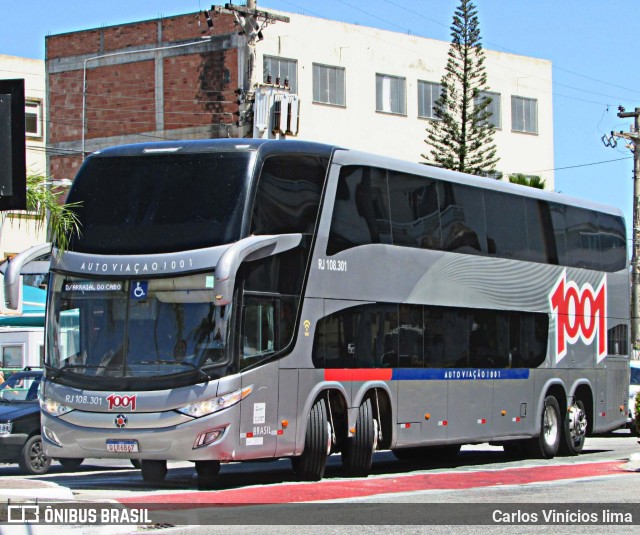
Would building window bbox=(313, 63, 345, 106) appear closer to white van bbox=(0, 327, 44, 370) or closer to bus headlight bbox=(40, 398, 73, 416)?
white van bbox=(0, 327, 44, 370)

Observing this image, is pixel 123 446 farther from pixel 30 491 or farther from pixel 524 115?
pixel 524 115

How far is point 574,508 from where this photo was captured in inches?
543

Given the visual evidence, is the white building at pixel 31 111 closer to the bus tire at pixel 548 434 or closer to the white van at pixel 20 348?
the white van at pixel 20 348

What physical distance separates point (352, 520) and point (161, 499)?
2941mm

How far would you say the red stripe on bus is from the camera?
18.0 metres

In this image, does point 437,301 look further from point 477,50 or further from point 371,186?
point 477,50

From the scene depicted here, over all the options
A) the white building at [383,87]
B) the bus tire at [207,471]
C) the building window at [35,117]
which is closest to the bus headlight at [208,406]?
the bus tire at [207,471]

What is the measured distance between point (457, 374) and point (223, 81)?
32.7 metres

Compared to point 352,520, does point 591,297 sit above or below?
above

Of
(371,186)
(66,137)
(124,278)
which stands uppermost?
(66,137)

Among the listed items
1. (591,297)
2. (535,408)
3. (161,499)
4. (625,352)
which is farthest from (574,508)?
(625,352)

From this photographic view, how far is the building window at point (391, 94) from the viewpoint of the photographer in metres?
56.5

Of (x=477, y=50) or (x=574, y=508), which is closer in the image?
(x=574, y=508)

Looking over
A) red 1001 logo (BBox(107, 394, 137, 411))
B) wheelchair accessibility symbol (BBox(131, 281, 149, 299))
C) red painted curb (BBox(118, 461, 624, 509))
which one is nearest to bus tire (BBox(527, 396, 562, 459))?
red painted curb (BBox(118, 461, 624, 509))
